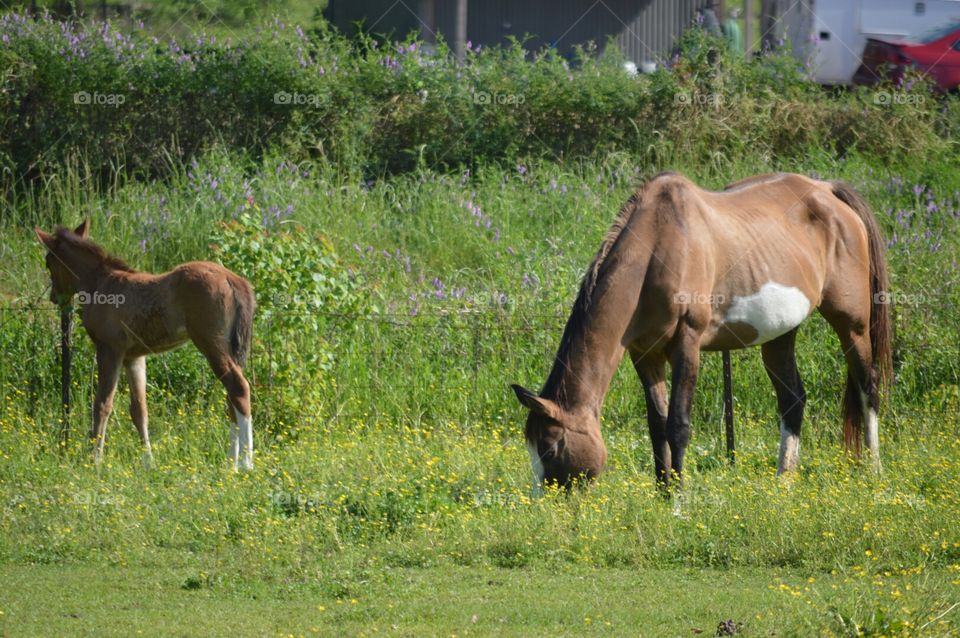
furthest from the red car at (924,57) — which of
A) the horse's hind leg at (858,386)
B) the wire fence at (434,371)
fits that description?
the horse's hind leg at (858,386)

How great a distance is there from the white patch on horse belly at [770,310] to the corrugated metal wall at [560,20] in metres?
13.6

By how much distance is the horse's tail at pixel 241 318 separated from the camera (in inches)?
324

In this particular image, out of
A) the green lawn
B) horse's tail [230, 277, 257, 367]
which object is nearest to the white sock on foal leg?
horse's tail [230, 277, 257, 367]

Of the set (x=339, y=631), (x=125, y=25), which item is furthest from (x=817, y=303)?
(x=125, y=25)

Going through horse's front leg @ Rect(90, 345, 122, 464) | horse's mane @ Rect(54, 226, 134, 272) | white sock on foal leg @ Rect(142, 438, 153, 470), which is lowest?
white sock on foal leg @ Rect(142, 438, 153, 470)

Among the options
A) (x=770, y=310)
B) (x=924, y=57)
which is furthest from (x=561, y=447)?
(x=924, y=57)

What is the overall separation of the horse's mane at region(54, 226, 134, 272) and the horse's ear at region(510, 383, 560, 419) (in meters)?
3.89

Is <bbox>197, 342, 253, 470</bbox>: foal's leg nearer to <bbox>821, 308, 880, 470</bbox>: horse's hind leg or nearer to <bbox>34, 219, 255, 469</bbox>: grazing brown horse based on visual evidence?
<bbox>34, 219, 255, 469</bbox>: grazing brown horse

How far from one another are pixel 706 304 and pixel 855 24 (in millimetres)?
12542

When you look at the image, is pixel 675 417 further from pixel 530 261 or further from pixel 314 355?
pixel 530 261

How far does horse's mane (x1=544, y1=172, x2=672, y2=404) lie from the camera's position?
6.79m

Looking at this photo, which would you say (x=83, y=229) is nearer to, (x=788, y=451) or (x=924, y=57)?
(x=788, y=451)

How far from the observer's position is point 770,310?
25.4 ft

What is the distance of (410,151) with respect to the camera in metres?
13.9
